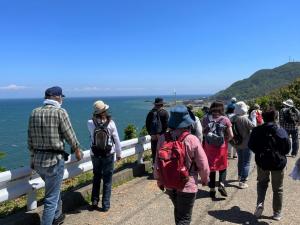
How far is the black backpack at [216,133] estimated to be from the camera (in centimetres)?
733

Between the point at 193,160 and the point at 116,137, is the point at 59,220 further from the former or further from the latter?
the point at 193,160

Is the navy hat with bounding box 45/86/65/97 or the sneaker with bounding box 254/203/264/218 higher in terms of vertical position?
the navy hat with bounding box 45/86/65/97

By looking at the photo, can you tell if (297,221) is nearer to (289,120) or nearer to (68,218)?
(68,218)

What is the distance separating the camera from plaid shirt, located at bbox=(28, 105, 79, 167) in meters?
5.44

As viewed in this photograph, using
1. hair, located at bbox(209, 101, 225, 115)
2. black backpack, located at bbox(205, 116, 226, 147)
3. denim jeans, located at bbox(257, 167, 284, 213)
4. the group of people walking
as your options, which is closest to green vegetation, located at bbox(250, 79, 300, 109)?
the group of people walking

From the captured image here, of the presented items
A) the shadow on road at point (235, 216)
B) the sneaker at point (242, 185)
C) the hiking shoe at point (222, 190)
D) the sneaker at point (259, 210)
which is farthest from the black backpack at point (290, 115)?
the sneaker at point (259, 210)

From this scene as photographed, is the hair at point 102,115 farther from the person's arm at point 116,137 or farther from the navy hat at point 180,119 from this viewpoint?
the navy hat at point 180,119

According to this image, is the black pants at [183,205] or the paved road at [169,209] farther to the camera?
the paved road at [169,209]

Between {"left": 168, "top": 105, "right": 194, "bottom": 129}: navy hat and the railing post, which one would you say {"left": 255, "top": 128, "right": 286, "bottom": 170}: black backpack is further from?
the railing post

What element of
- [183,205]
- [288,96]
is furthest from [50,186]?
[288,96]

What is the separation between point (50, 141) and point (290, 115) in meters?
8.67

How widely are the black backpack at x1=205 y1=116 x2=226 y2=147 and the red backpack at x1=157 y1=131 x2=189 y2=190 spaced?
2843mm

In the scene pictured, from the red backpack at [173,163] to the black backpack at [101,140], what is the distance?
7.44 feet

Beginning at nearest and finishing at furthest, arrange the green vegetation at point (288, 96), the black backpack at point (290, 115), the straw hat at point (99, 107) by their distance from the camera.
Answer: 1. the straw hat at point (99, 107)
2. the black backpack at point (290, 115)
3. the green vegetation at point (288, 96)
